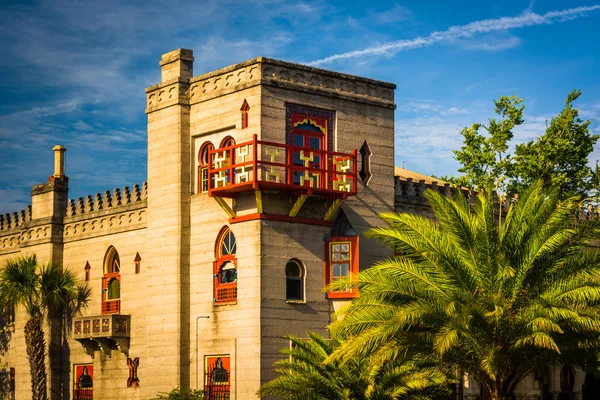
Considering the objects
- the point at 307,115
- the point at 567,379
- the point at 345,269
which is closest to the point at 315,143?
the point at 307,115

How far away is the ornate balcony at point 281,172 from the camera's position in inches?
1366

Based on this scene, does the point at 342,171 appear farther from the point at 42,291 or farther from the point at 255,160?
the point at 42,291

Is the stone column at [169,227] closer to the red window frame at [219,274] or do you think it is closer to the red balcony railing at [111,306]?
the red window frame at [219,274]

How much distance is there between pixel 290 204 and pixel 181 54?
6.95m

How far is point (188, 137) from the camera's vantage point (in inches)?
1512

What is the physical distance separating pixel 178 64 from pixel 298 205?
7200 mm

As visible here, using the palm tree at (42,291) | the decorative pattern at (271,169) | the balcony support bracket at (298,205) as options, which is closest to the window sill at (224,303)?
the balcony support bracket at (298,205)

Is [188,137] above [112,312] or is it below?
above

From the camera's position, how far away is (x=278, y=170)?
116 ft

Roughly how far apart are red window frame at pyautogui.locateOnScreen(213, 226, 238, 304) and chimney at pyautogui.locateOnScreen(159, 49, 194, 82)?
19.5ft

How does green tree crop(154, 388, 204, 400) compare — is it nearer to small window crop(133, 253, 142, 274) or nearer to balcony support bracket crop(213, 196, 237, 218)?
balcony support bracket crop(213, 196, 237, 218)

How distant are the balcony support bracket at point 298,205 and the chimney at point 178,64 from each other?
21.9 ft

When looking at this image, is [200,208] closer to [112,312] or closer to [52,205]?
[112,312]

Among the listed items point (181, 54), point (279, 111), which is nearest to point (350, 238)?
point (279, 111)
